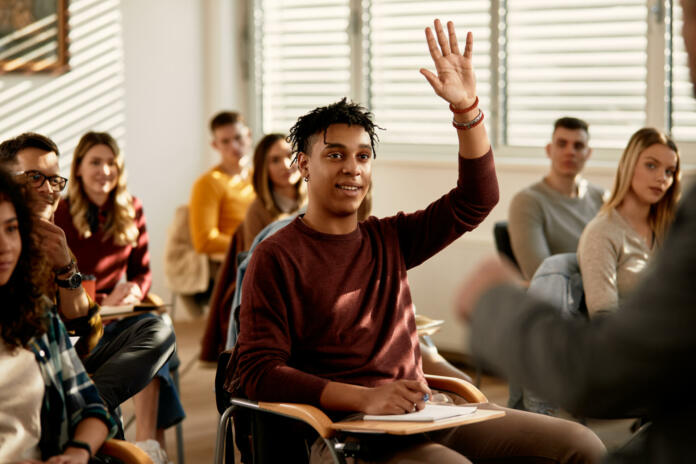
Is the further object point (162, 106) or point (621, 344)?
point (162, 106)

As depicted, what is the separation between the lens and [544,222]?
416 cm

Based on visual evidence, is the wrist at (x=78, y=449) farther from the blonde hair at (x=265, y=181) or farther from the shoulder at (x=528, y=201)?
the shoulder at (x=528, y=201)

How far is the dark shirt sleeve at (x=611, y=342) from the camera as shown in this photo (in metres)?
0.95

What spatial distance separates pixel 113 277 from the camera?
342cm

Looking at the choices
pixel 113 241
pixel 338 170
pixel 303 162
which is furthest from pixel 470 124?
pixel 113 241

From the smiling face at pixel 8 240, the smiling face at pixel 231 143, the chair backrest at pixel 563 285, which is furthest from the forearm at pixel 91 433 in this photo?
the smiling face at pixel 231 143

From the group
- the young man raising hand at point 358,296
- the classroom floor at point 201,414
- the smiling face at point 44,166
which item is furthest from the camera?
Result: the classroom floor at point 201,414

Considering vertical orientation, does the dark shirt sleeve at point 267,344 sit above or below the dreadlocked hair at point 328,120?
below

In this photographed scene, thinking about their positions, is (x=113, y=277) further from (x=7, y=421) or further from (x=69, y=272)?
(x=7, y=421)

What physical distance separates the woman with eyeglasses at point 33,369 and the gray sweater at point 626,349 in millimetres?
943

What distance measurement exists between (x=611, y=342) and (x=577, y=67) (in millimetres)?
4174

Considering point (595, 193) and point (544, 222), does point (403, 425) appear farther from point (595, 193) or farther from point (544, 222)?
point (595, 193)

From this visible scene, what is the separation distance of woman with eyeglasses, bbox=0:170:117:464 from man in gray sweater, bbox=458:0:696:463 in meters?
0.93

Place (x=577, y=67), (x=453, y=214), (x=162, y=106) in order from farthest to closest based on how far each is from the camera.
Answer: (x=162, y=106), (x=577, y=67), (x=453, y=214)
